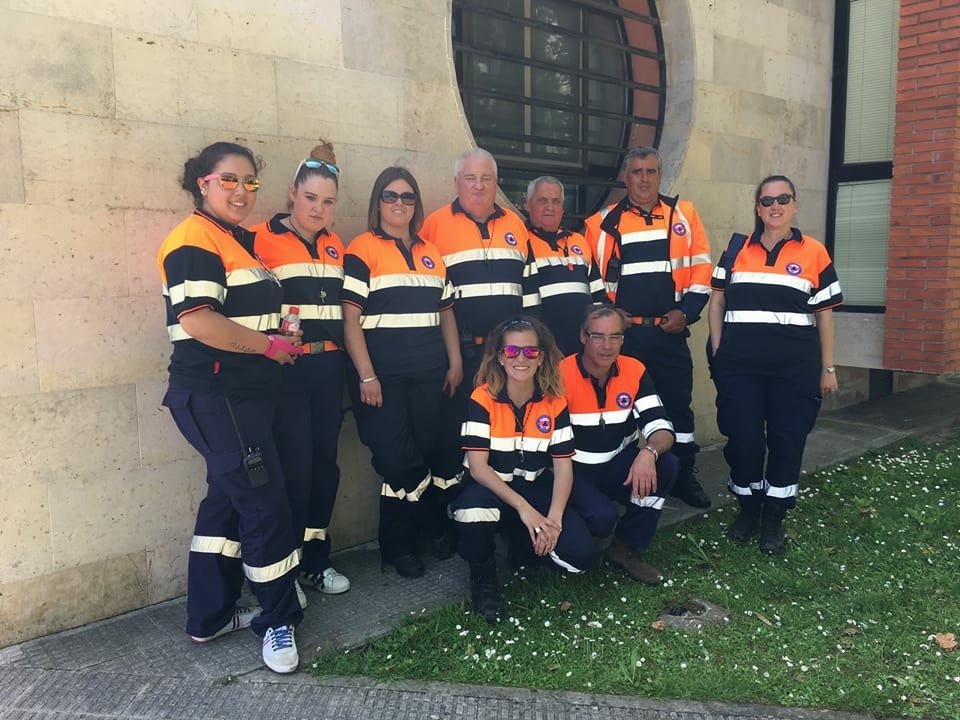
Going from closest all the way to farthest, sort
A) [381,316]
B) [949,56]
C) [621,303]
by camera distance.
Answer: [381,316]
[621,303]
[949,56]

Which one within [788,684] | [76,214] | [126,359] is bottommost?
[788,684]

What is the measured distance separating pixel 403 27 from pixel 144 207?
5.63ft

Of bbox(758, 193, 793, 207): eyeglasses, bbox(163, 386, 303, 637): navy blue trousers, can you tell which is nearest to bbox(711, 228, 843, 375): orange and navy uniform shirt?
bbox(758, 193, 793, 207): eyeglasses

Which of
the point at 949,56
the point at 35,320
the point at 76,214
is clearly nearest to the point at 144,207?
the point at 76,214

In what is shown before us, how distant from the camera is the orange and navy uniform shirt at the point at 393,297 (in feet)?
11.2

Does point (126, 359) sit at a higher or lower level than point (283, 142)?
lower

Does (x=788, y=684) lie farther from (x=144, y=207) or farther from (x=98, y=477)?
(x=144, y=207)

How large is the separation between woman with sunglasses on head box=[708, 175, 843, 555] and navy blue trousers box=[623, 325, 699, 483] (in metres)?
0.43

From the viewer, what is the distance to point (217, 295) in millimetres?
2602

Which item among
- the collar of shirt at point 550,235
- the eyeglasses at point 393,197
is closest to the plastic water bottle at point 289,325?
the eyeglasses at point 393,197

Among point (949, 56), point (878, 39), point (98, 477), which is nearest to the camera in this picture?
point (98, 477)

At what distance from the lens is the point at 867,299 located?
6.73 metres

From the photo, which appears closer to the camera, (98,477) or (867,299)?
(98,477)

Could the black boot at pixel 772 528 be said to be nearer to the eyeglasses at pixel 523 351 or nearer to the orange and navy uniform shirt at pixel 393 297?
the eyeglasses at pixel 523 351
